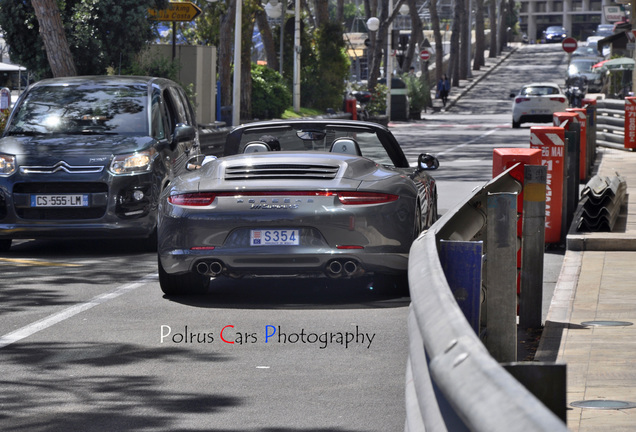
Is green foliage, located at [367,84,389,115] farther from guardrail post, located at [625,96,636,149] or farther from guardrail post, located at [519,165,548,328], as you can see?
guardrail post, located at [519,165,548,328]

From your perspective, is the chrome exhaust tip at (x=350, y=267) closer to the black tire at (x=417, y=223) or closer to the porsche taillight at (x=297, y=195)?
the porsche taillight at (x=297, y=195)

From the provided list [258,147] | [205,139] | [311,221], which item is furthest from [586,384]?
[205,139]

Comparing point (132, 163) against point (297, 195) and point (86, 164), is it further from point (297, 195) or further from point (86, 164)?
point (297, 195)

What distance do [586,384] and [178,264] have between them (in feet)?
12.5

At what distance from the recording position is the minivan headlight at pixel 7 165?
1200cm

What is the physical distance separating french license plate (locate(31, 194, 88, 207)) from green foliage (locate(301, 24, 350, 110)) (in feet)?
127

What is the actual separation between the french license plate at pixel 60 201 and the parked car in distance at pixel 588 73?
6233 centimetres

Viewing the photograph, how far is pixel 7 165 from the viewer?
39.6ft

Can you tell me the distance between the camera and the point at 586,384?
5.97 m

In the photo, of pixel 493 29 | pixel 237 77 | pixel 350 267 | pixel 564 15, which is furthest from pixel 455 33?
pixel 564 15

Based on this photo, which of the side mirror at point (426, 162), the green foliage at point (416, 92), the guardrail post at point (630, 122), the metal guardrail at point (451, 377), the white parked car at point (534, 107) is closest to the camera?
the metal guardrail at point (451, 377)

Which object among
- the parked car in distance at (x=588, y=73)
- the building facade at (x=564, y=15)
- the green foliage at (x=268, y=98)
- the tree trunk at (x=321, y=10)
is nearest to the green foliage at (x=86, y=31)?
the green foliage at (x=268, y=98)

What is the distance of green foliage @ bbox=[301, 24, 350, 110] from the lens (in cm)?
5022

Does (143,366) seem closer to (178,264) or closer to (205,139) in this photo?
(178,264)
